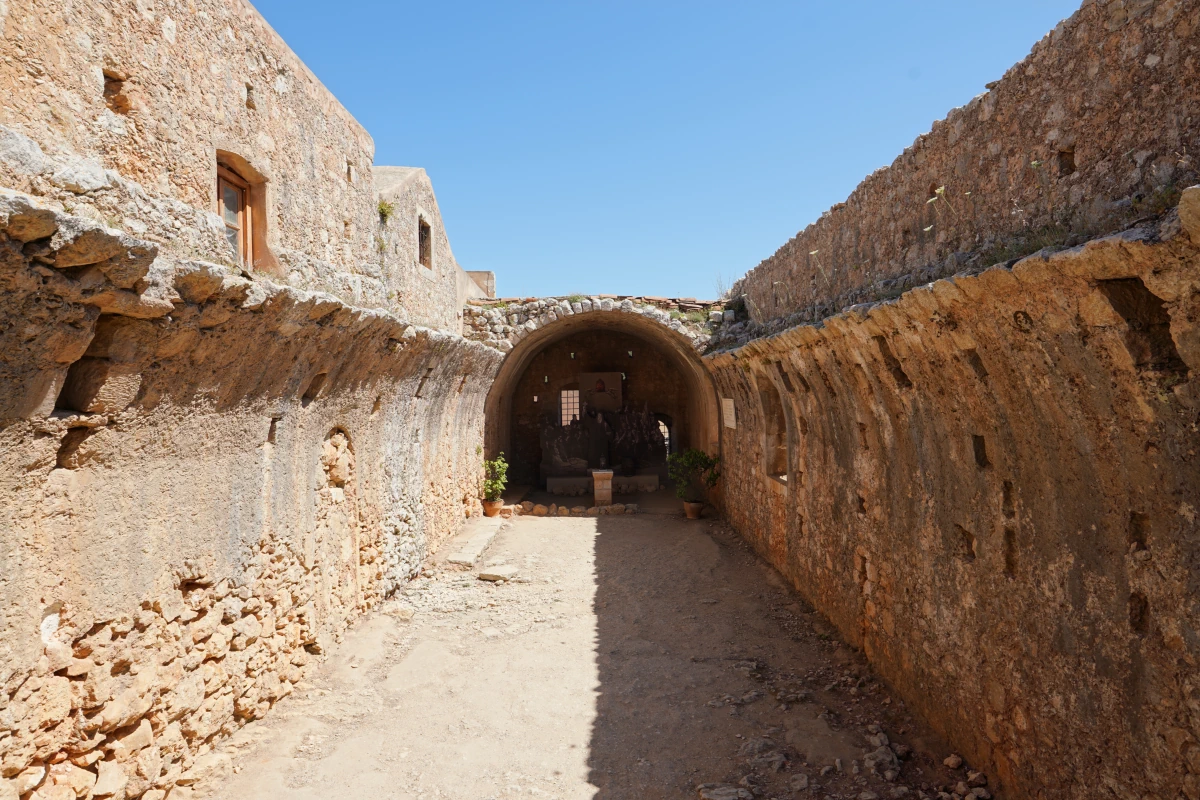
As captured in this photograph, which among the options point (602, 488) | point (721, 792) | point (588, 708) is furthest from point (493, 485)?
point (721, 792)

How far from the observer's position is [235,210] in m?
5.60

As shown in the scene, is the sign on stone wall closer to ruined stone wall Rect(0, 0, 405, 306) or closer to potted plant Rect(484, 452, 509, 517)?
potted plant Rect(484, 452, 509, 517)

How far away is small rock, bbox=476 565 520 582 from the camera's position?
917 cm

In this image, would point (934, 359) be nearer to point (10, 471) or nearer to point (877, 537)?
point (877, 537)

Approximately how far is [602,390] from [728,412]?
23.3 ft


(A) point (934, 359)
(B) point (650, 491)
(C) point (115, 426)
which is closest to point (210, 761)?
(C) point (115, 426)

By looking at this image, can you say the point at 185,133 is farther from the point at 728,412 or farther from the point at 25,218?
the point at 728,412

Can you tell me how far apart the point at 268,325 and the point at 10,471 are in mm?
1814

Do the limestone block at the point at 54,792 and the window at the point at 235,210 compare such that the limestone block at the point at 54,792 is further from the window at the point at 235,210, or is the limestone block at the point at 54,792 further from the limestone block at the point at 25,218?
the window at the point at 235,210

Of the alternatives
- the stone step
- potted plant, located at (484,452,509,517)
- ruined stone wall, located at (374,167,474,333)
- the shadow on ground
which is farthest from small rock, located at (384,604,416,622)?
potted plant, located at (484,452,509,517)

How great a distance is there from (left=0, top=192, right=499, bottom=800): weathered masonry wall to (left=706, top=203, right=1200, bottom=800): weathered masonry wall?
12.6ft

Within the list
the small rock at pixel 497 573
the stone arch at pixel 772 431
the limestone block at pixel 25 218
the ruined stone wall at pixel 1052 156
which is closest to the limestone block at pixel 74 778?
the limestone block at pixel 25 218

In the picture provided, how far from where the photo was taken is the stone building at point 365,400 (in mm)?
2928

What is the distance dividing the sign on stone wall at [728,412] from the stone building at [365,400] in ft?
14.4
